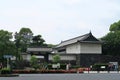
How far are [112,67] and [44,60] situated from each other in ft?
47.5

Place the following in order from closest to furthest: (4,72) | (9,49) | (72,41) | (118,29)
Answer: (4,72) < (9,49) < (72,41) < (118,29)

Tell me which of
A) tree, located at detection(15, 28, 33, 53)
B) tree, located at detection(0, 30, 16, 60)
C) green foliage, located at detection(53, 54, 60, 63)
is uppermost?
tree, located at detection(15, 28, 33, 53)

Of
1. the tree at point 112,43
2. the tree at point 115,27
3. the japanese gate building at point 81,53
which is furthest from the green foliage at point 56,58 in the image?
the tree at point 115,27

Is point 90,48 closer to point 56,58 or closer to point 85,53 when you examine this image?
point 85,53

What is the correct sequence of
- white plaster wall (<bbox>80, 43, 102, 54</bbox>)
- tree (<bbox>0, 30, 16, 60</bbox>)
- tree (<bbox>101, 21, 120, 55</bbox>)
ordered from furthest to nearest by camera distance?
tree (<bbox>101, 21, 120, 55</bbox>) → white plaster wall (<bbox>80, 43, 102, 54</bbox>) → tree (<bbox>0, 30, 16, 60</bbox>)

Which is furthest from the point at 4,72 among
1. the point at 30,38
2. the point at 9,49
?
the point at 30,38

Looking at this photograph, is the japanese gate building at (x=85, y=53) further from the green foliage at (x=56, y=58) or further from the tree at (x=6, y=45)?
the tree at (x=6, y=45)

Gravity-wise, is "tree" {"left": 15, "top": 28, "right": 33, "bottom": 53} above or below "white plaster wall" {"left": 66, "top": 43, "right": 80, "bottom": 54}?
above

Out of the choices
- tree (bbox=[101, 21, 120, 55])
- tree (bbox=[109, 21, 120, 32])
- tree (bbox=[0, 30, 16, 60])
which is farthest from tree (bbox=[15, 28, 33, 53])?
tree (bbox=[0, 30, 16, 60])

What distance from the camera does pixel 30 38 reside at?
8638 cm

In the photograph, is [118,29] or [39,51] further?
[118,29]

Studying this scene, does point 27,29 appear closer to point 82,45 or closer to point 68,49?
point 68,49

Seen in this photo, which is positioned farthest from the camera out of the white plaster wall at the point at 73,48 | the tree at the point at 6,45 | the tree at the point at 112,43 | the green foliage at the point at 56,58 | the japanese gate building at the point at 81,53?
the tree at the point at 112,43

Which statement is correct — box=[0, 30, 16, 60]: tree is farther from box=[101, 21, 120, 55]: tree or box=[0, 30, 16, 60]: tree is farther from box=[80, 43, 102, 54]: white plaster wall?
box=[101, 21, 120, 55]: tree
